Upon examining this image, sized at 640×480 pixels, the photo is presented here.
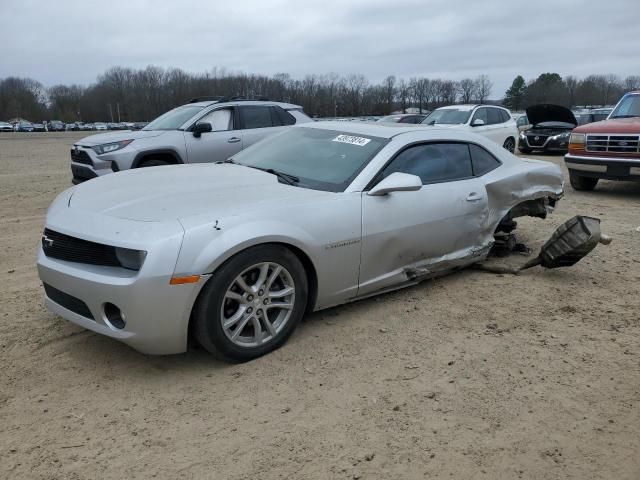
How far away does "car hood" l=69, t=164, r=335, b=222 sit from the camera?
3182mm

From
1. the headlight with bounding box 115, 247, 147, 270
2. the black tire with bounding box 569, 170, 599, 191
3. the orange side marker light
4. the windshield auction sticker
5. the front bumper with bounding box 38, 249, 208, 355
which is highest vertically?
the windshield auction sticker

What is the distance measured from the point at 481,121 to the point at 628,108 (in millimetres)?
4877

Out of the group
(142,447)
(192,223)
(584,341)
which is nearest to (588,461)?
(584,341)

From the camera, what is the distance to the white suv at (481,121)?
14242 mm

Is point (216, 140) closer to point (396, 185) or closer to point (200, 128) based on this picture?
point (200, 128)

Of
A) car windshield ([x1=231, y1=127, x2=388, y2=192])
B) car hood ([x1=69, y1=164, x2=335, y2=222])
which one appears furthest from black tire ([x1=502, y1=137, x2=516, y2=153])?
car hood ([x1=69, y1=164, x2=335, y2=222])

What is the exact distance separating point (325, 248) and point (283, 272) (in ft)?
1.13

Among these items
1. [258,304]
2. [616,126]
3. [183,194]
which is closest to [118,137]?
[183,194]

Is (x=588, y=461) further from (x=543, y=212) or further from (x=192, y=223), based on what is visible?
(x=543, y=212)

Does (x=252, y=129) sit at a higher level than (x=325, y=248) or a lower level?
higher

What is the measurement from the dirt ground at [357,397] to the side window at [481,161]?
45.9 inches

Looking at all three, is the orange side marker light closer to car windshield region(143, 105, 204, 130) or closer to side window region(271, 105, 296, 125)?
car windshield region(143, 105, 204, 130)

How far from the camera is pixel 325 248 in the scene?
351cm

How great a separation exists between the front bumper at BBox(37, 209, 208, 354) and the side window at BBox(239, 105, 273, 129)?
20.9ft
